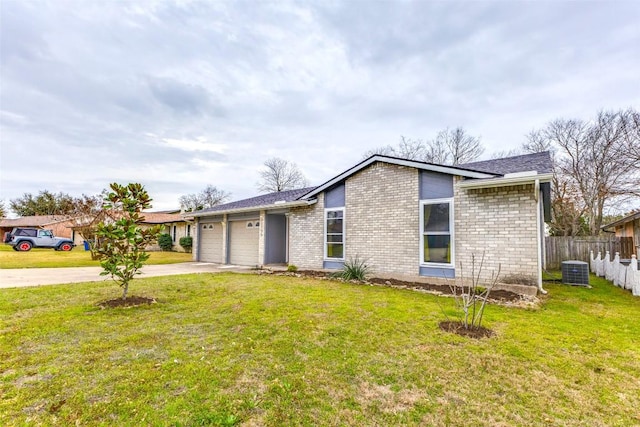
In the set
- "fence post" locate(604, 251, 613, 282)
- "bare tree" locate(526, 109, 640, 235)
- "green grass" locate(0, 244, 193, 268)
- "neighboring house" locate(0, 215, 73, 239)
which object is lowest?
"green grass" locate(0, 244, 193, 268)

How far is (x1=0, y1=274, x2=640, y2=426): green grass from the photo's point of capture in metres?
2.52

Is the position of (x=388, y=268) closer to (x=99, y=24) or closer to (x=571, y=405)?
(x=571, y=405)

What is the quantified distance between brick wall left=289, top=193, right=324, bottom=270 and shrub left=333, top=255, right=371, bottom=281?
1403 mm

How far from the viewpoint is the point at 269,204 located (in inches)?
512

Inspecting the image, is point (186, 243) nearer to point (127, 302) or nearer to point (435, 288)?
point (127, 302)

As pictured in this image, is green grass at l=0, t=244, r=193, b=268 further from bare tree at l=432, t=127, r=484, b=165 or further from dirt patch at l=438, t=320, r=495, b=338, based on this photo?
bare tree at l=432, t=127, r=484, b=165

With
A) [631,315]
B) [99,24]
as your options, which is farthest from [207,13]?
[631,315]

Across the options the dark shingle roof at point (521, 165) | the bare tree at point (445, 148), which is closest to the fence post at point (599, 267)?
the dark shingle roof at point (521, 165)

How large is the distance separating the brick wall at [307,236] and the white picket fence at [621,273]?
879 cm

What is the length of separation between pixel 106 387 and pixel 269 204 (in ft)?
34.0

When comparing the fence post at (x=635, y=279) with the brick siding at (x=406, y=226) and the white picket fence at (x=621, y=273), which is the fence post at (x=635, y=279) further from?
the brick siding at (x=406, y=226)

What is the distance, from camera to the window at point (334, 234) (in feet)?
35.3

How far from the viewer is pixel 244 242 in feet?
49.2

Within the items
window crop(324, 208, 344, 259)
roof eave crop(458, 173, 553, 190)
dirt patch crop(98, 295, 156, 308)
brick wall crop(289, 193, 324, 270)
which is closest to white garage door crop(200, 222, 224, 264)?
brick wall crop(289, 193, 324, 270)
